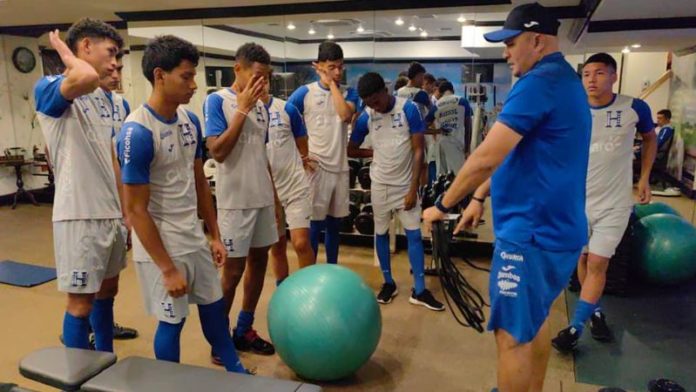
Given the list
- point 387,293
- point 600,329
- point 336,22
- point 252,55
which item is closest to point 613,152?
point 600,329

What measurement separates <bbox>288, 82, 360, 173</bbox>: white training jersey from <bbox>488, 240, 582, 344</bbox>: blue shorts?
1.89 meters

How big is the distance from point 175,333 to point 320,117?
6.54ft

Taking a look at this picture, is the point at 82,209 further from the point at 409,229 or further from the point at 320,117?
the point at 409,229

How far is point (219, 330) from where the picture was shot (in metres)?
2.22

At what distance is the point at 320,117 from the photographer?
3.58 metres

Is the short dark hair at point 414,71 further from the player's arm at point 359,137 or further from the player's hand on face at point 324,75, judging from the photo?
the player's hand on face at point 324,75

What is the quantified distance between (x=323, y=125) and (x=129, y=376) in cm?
241

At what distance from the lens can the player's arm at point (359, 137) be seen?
12.4 ft

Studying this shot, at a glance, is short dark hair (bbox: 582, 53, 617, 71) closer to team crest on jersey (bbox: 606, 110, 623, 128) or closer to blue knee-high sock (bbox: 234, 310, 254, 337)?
team crest on jersey (bbox: 606, 110, 623, 128)

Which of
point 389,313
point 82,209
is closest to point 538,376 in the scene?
point 389,313

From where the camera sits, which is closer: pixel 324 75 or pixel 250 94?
pixel 250 94

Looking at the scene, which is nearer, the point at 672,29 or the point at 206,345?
the point at 206,345

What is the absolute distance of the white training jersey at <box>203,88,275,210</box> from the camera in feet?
8.56

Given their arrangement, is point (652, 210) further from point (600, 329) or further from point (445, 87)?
point (445, 87)
